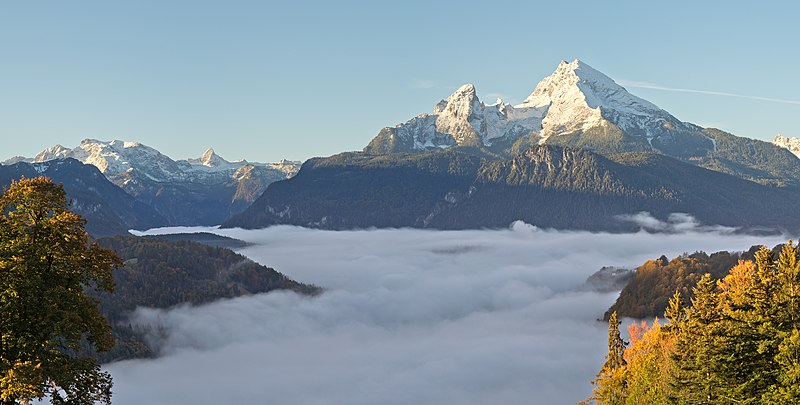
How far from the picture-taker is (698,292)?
60.5 meters

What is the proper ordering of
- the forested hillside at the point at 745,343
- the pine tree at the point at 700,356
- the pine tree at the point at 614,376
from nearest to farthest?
the forested hillside at the point at 745,343 → the pine tree at the point at 700,356 → the pine tree at the point at 614,376

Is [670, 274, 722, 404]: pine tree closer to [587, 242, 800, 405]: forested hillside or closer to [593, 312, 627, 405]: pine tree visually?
[587, 242, 800, 405]: forested hillside

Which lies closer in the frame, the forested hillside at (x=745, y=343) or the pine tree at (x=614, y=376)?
the forested hillside at (x=745, y=343)

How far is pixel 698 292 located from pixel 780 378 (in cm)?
1235

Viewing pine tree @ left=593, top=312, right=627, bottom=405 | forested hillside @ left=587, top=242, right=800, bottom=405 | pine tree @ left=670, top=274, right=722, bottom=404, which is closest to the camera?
forested hillside @ left=587, top=242, right=800, bottom=405

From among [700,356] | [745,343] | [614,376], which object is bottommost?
[614,376]

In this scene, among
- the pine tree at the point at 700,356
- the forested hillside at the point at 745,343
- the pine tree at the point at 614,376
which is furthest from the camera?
the pine tree at the point at 614,376

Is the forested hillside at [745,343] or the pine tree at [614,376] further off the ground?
the forested hillside at [745,343]

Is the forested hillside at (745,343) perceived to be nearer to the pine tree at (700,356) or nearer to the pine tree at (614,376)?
the pine tree at (700,356)

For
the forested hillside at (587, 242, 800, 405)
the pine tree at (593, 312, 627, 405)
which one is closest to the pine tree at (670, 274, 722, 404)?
the forested hillside at (587, 242, 800, 405)

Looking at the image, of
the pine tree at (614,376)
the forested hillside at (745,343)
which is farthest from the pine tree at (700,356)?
the pine tree at (614,376)

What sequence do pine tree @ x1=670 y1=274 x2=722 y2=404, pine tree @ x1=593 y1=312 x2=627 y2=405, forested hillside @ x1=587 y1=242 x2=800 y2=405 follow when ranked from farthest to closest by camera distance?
pine tree @ x1=593 y1=312 x2=627 y2=405
pine tree @ x1=670 y1=274 x2=722 y2=404
forested hillside @ x1=587 y1=242 x2=800 y2=405

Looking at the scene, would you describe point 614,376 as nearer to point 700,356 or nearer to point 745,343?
point 700,356

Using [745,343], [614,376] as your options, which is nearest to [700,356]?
[745,343]
